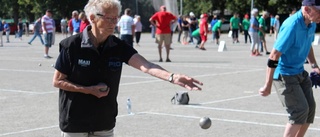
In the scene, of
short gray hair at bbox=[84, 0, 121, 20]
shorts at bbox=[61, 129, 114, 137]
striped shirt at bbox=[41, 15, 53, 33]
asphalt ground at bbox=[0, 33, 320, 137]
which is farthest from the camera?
striped shirt at bbox=[41, 15, 53, 33]

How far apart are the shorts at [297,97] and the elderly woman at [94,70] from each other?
2429 mm

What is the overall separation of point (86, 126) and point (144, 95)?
7.88 m

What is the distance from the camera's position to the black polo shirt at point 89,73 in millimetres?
4902

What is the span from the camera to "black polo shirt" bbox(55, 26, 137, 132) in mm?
4902

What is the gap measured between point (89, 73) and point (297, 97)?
2.74 meters

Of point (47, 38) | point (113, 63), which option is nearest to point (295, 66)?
point (113, 63)

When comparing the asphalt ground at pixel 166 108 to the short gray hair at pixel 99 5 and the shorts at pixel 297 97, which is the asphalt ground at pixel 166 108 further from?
the short gray hair at pixel 99 5

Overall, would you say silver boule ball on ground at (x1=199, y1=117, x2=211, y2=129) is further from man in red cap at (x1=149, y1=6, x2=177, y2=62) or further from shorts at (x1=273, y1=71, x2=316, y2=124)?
man in red cap at (x1=149, y1=6, x2=177, y2=62)

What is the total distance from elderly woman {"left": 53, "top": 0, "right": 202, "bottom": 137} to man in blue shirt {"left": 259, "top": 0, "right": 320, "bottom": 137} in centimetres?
207

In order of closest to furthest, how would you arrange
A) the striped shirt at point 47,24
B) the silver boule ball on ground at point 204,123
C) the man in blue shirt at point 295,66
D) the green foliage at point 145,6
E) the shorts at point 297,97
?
1. the man in blue shirt at point 295,66
2. the shorts at point 297,97
3. the silver boule ball on ground at point 204,123
4. the striped shirt at point 47,24
5. the green foliage at point 145,6

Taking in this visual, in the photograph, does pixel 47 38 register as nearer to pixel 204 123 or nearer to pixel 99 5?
pixel 204 123

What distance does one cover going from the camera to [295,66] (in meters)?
6.91

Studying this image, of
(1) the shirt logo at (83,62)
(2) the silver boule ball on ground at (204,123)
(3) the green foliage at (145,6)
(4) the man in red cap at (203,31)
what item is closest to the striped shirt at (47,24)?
(4) the man in red cap at (203,31)

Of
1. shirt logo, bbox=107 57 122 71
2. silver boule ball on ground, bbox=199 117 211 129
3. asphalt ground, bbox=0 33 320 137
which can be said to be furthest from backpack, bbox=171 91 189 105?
shirt logo, bbox=107 57 122 71
